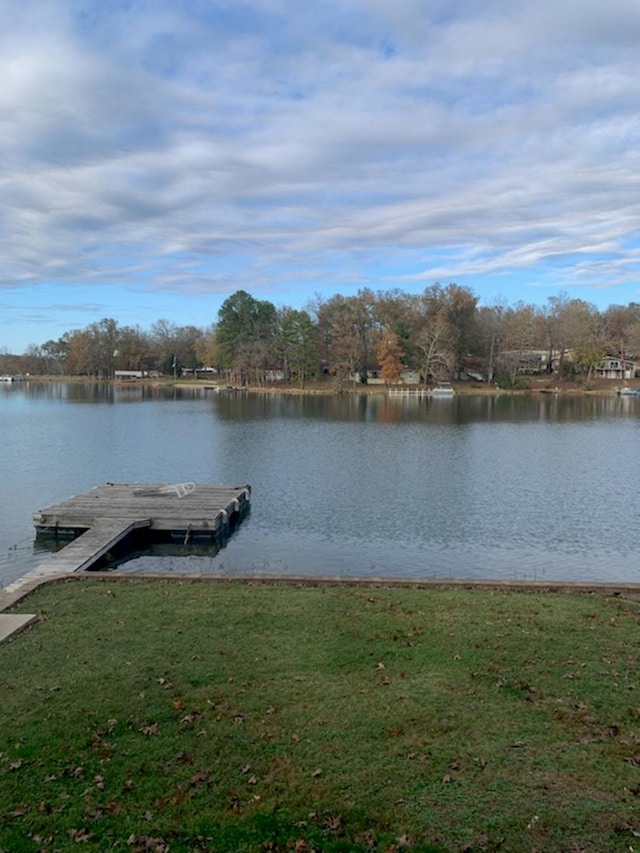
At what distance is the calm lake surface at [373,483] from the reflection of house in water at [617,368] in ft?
188

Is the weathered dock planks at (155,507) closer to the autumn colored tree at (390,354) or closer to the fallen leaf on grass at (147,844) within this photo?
the fallen leaf on grass at (147,844)

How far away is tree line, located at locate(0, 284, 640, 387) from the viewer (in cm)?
9350

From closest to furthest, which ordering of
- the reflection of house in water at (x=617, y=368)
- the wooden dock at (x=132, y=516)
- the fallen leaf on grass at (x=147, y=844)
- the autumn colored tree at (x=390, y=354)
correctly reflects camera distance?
1. the fallen leaf on grass at (x=147, y=844)
2. the wooden dock at (x=132, y=516)
3. the autumn colored tree at (x=390, y=354)
4. the reflection of house in water at (x=617, y=368)

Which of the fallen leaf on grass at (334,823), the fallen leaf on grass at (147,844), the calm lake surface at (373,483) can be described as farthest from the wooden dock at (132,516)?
the fallen leaf on grass at (334,823)

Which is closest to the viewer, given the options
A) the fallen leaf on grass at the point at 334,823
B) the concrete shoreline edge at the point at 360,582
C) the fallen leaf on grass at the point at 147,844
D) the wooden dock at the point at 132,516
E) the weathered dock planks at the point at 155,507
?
the fallen leaf on grass at the point at 147,844

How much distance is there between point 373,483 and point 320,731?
2147cm

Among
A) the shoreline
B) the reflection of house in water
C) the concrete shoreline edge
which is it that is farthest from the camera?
the reflection of house in water

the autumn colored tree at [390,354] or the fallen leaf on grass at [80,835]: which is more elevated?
the autumn colored tree at [390,354]

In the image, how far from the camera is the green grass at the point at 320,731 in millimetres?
4898

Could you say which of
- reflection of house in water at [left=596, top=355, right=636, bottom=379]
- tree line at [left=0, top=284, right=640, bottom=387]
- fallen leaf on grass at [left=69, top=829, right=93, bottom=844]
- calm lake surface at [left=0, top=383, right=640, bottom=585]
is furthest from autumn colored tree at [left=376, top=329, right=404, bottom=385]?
fallen leaf on grass at [left=69, top=829, right=93, bottom=844]

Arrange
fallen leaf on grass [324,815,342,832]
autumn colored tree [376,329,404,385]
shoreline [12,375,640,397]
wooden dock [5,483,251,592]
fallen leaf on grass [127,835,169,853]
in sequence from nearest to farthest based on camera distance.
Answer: fallen leaf on grass [127,835,169,853] → fallen leaf on grass [324,815,342,832] → wooden dock [5,483,251,592] → autumn colored tree [376,329,404,385] → shoreline [12,375,640,397]

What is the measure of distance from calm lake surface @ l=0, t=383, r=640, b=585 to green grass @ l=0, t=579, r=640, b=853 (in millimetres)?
7266

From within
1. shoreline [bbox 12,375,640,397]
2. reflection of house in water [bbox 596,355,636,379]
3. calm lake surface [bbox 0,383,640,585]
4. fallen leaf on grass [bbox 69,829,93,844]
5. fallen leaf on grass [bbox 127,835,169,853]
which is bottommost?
calm lake surface [bbox 0,383,640,585]

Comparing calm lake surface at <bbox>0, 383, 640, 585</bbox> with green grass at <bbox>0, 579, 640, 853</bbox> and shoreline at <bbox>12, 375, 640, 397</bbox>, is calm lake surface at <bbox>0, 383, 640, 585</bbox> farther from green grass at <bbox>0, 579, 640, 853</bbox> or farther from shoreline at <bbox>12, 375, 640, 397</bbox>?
shoreline at <bbox>12, 375, 640, 397</bbox>
